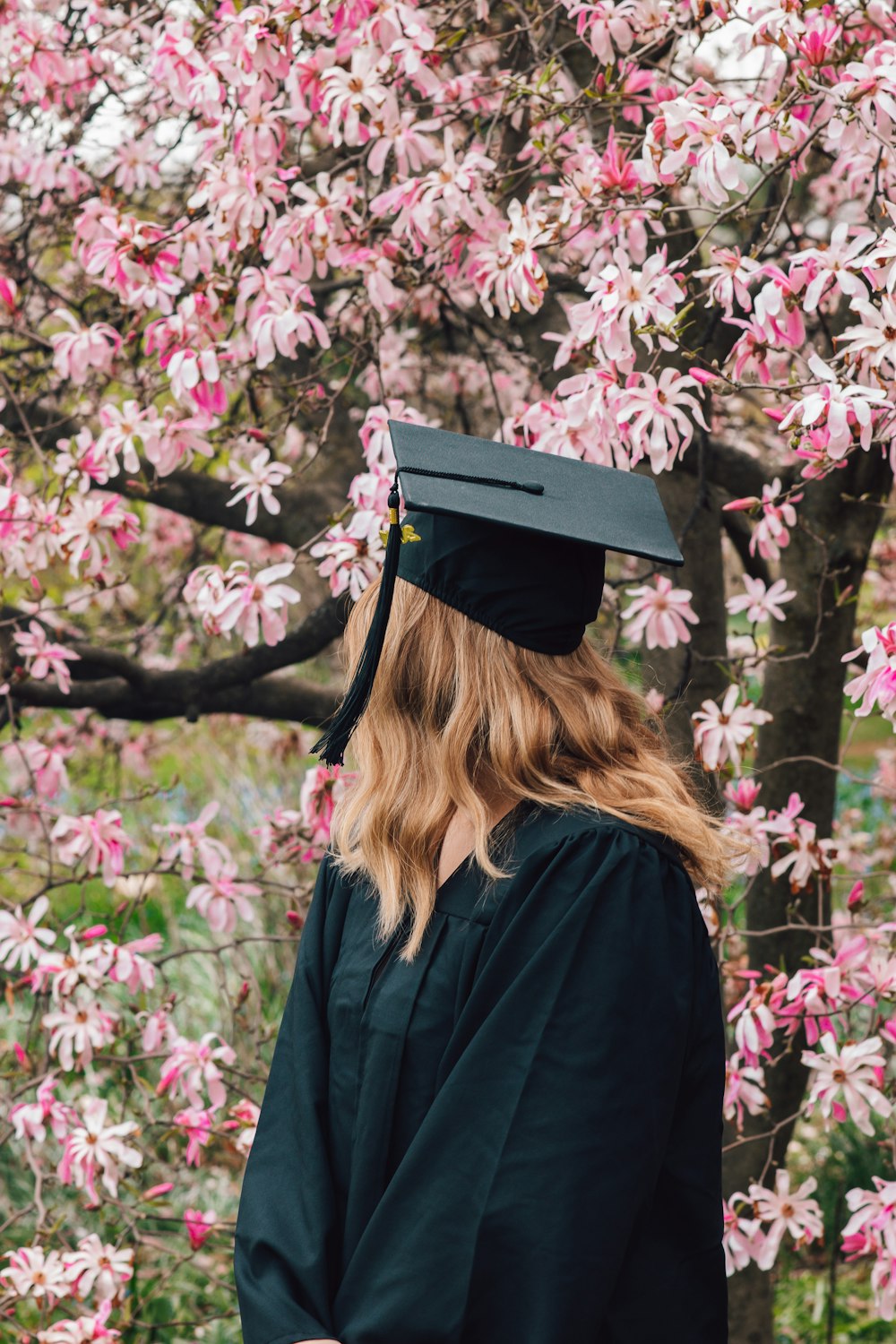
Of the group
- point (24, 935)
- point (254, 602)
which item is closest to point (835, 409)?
point (254, 602)

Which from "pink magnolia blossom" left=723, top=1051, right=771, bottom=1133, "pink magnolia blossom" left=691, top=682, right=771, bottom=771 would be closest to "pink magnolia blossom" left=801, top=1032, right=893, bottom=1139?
"pink magnolia blossom" left=723, top=1051, right=771, bottom=1133

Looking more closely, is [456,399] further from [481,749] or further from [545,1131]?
[545,1131]

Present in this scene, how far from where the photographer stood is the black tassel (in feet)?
4.79

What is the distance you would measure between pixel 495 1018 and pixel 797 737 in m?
1.64

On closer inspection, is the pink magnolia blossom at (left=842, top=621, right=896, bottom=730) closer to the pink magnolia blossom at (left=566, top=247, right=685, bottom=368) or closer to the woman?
the woman

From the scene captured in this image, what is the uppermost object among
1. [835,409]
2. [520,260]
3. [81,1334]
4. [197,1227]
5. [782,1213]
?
[520,260]

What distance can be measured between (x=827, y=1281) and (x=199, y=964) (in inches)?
88.6

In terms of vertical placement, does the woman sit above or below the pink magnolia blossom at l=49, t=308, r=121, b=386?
below

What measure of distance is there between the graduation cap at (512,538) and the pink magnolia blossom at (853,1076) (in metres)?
0.88

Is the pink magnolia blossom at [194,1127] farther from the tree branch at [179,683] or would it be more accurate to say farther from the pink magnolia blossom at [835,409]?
the pink magnolia blossom at [835,409]

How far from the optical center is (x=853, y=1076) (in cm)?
196

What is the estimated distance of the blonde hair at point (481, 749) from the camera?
145cm

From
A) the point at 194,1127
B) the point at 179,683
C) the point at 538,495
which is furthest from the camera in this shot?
the point at 179,683

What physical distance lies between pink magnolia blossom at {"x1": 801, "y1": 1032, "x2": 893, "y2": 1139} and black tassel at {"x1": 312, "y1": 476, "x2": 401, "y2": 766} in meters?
0.91
